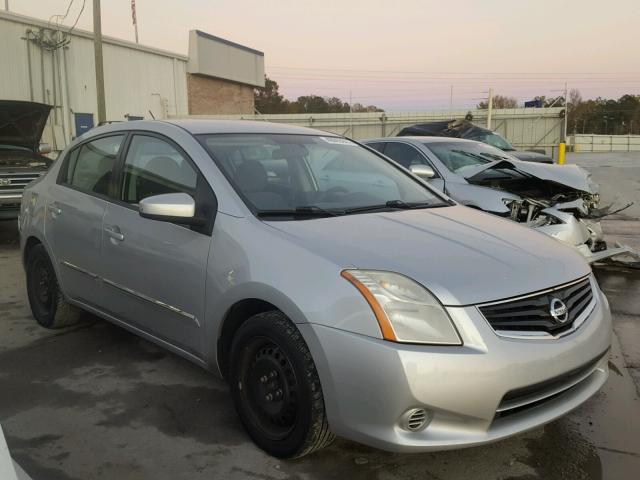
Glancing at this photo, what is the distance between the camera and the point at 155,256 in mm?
3293

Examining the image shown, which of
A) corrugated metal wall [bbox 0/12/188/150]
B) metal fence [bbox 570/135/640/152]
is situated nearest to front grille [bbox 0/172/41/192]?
corrugated metal wall [bbox 0/12/188/150]

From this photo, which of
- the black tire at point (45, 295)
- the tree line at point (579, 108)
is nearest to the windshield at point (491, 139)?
the black tire at point (45, 295)

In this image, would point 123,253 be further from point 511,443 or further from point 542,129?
point 542,129

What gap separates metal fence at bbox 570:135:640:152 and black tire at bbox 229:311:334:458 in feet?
178

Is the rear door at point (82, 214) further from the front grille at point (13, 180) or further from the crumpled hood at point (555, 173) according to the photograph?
the front grille at point (13, 180)

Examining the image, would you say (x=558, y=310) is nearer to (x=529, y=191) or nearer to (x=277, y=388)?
(x=277, y=388)

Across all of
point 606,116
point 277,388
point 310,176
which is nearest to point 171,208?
point 310,176

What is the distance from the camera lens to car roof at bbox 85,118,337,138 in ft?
11.8

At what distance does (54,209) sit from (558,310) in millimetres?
3526

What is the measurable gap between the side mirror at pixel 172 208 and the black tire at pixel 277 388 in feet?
2.18

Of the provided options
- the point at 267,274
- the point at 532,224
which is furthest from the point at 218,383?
the point at 532,224

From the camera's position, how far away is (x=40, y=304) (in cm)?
471

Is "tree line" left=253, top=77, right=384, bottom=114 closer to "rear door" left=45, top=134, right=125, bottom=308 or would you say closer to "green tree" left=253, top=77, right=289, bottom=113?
"green tree" left=253, top=77, right=289, bottom=113

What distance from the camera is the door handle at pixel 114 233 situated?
3566 millimetres
